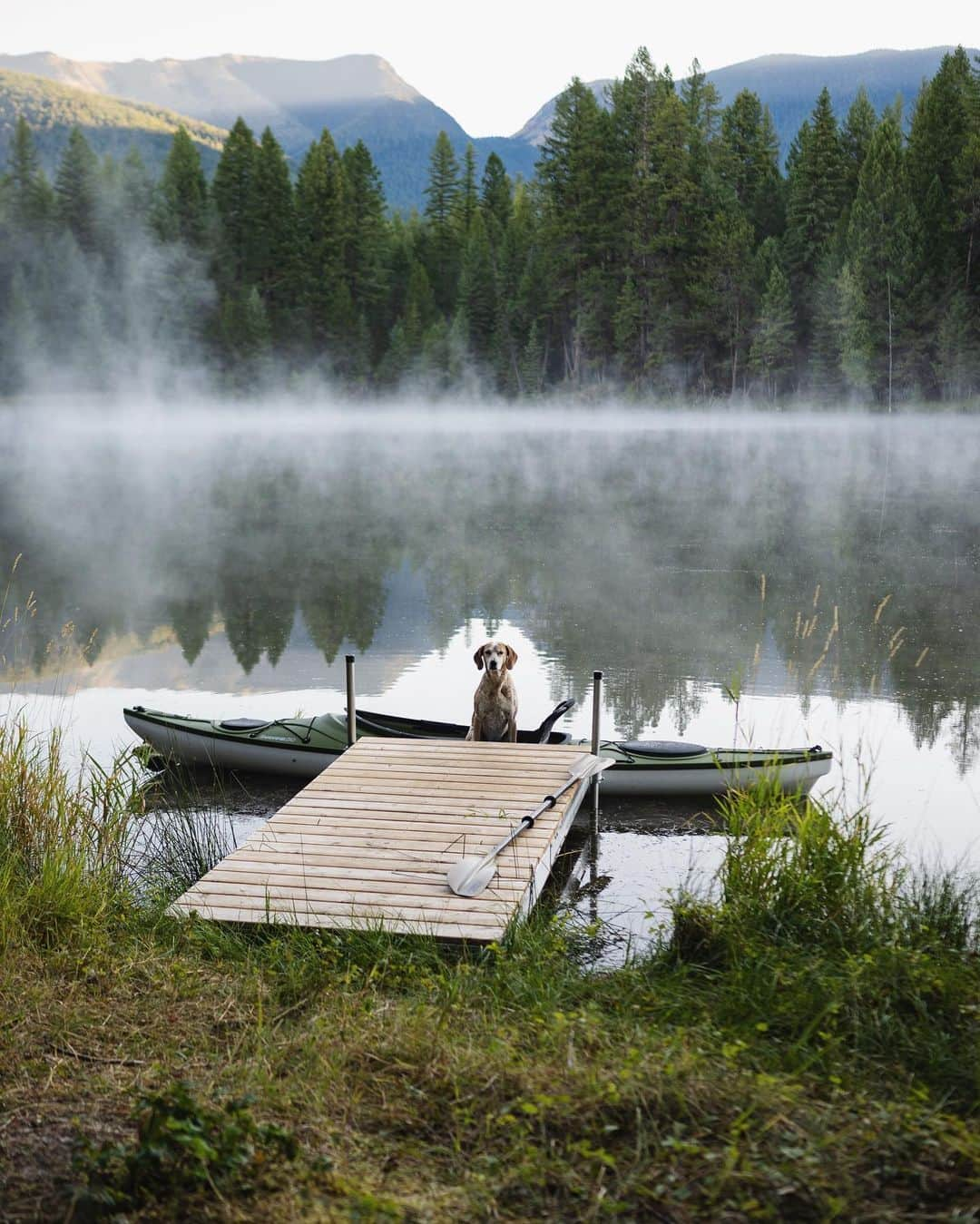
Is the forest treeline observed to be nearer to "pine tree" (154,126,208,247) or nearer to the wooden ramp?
"pine tree" (154,126,208,247)

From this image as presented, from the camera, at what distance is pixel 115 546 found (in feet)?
65.7

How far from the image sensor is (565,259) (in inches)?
2584

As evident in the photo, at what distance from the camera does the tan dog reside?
778 centimetres

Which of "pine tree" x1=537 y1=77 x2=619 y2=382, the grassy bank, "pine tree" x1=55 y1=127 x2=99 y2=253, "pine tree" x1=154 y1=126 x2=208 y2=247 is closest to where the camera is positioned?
the grassy bank

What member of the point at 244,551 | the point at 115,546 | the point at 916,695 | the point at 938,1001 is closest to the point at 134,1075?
the point at 938,1001

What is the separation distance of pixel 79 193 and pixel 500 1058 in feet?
271

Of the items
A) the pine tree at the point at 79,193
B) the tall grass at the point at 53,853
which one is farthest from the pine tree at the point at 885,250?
the tall grass at the point at 53,853

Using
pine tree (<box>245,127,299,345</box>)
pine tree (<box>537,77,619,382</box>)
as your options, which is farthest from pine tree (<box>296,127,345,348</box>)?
pine tree (<box>537,77,619,382</box>)

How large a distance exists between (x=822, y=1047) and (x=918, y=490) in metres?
25.0

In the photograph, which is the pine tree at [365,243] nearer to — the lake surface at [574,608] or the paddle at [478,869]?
the lake surface at [574,608]

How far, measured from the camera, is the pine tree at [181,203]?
242 ft

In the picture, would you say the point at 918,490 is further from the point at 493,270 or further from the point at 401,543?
the point at 493,270

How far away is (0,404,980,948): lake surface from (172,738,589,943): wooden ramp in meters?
0.68

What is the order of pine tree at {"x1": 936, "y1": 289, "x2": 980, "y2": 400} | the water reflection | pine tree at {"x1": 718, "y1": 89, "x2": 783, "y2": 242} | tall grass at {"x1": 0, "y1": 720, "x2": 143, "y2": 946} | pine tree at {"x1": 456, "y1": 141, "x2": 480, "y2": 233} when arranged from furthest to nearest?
pine tree at {"x1": 456, "y1": 141, "x2": 480, "y2": 233}, pine tree at {"x1": 718, "y1": 89, "x2": 783, "y2": 242}, pine tree at {"x1": 936, "y1": 289, "x2": 980, "y2": 400}, the water reflection, tall grass at {"x1": 0, "y1": 720, "x2": 143, "y2": 946}
